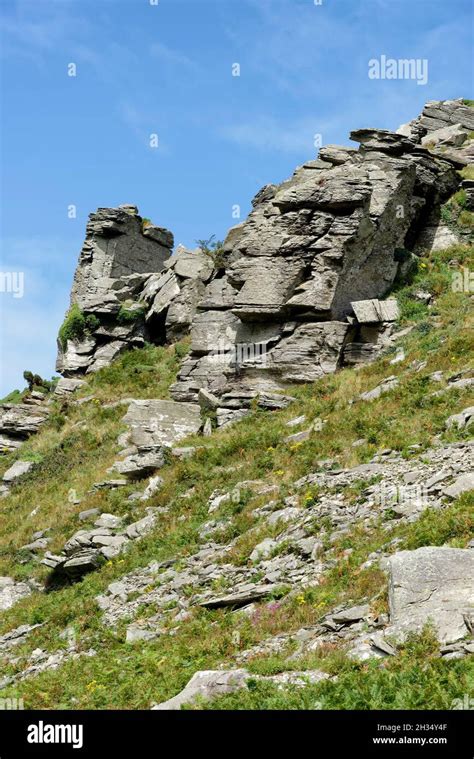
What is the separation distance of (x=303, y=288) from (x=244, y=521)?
527 inches

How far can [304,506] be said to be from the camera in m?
15.4

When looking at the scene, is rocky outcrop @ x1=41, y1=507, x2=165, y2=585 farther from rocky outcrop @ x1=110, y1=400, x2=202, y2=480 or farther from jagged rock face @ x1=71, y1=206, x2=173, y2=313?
jagged rock face @ x1=71, y1=206, x2=173, y2=313

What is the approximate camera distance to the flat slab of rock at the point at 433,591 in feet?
28.0

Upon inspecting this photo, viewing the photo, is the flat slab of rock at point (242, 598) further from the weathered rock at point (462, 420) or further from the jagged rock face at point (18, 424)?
the jagged rock face at point (18, 424)

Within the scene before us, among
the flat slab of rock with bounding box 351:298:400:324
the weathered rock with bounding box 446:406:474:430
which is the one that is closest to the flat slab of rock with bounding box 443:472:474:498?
the weathered rock with bounding box 446:406:474:430

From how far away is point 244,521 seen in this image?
16203mm

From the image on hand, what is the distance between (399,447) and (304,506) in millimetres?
2674

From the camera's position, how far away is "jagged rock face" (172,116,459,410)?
27016 millimetres

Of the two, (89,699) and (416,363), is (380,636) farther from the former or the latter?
(416,363)

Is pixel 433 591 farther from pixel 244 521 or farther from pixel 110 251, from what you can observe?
pixel 110 251

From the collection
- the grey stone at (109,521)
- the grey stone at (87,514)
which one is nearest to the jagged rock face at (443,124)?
the grey stone at (87,514)

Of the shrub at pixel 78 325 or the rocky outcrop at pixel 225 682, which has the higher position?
the shrub at pixel 78 325

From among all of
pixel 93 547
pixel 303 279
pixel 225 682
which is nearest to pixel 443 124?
pixel 303 279

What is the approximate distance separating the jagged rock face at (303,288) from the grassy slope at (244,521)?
62.6 inches
